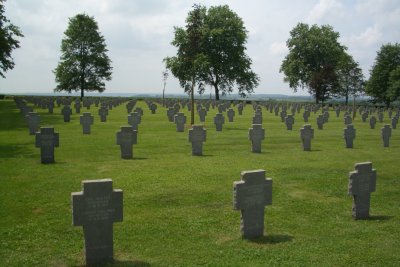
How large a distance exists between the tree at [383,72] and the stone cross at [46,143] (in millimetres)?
60545

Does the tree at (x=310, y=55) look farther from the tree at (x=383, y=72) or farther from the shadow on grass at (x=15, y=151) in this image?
the shadow on grass at (x=15, y=151)

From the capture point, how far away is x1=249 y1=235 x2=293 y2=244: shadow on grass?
282 inches

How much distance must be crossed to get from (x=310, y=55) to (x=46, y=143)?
211 ft

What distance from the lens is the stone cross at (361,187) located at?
833 cm

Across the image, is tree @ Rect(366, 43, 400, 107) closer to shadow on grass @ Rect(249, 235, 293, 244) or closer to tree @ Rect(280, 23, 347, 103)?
tree @ Rect(280, 23, 347, 103)

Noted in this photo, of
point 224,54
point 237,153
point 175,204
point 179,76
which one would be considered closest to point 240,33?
point 224,54

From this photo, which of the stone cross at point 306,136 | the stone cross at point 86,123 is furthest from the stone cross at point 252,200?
the stone cross at point 86,123

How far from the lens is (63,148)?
55.2 feet

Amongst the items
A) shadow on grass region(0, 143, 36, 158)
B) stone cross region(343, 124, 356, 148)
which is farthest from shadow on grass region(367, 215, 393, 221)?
shadow on grass region(0, 143, 36, 158)

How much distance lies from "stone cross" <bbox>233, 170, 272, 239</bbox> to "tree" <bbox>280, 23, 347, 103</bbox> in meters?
63.3

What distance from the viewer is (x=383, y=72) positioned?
69.4 metres

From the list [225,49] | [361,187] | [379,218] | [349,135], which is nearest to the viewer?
[361,187]

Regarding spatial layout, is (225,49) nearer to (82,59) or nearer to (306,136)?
(82,59)

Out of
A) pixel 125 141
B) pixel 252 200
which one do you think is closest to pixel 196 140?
pixel 125 141
